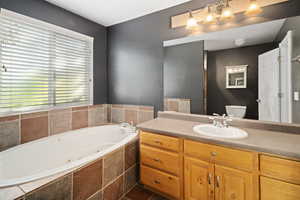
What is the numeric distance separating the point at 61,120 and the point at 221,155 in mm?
2170

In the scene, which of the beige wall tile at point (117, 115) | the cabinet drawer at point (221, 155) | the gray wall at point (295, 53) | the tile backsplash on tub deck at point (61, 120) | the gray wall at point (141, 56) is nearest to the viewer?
the cabinet drawer at point (221, 155)

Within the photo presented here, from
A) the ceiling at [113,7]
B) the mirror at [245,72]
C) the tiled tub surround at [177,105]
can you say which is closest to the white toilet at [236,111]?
the mirror at [245,72]

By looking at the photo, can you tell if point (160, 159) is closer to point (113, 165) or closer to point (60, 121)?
point (113, 165)

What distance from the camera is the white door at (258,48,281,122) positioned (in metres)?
1.46

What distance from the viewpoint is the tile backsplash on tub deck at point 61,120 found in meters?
1.68

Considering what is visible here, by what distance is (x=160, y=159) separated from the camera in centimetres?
157

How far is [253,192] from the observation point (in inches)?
43.5

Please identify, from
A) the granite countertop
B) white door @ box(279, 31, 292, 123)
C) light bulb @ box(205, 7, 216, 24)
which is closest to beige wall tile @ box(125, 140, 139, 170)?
the granite countertop

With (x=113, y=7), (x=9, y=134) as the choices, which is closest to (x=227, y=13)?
(x=113, y=7)

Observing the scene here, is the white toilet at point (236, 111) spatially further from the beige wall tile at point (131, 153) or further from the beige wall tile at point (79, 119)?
the beige wall tile at point (79, 119)

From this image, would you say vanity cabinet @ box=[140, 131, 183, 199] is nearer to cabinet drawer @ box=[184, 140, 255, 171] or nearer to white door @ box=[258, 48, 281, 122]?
cabinet drawer @ box=[184, 140, 255, 171]

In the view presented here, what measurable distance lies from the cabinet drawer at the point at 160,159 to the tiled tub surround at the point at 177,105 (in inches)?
28.1

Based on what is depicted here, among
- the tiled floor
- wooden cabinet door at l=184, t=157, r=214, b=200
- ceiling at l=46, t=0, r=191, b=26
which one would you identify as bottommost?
the tiled floor

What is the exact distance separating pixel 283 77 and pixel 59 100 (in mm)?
2829
